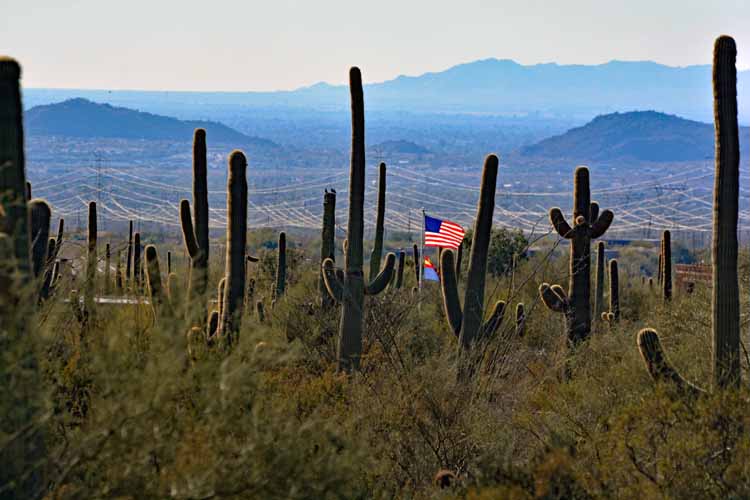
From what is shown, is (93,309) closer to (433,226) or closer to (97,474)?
(97,474)

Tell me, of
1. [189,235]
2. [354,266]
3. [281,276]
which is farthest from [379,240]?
[189,235]

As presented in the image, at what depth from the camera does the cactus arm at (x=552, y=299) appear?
18.7 m

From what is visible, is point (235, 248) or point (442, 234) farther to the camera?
point (442, 234)

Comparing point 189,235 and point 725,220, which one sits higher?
point 725,220

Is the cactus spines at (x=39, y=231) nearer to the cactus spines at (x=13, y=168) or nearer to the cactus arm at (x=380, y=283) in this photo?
the cactus spines at (x=13, y=168)

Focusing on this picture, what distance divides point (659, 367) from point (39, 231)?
19.6ft

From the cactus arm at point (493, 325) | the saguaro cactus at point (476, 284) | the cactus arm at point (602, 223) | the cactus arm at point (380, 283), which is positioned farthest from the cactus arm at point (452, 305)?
the cactus arm at point (602, 223)

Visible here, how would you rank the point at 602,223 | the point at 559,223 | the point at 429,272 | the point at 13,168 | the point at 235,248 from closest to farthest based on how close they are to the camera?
the point at 13,168
the point at 235,248
the point at 559,223
the point at 602,223
the point at 429,272

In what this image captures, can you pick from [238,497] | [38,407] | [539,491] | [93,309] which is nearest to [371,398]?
[93,309]

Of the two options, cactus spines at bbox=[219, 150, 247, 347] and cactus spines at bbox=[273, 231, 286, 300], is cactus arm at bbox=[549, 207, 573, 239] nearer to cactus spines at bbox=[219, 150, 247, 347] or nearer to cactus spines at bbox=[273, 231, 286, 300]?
cactus spines at bbox=[219, 150, 247, 347]

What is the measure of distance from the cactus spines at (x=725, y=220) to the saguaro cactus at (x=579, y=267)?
531 cm

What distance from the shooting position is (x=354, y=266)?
58.7 ft

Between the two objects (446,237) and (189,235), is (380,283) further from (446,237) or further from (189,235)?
(446,237)

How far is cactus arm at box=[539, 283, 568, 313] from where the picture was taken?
18.7 m
